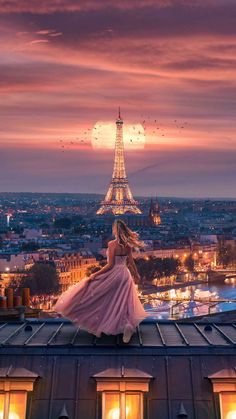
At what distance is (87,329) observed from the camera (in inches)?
297

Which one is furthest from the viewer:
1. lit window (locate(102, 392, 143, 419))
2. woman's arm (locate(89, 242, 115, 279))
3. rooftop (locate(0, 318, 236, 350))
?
woman's arm (locate(89, 242, 115, 279))

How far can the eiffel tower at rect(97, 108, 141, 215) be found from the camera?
418ft

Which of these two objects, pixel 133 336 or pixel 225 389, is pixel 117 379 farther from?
pixel 133 336

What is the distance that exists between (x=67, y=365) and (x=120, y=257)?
4.31 feet

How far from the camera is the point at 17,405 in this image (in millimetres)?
6496

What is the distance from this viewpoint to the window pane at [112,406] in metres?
6.45

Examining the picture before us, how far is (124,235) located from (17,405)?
190 cm

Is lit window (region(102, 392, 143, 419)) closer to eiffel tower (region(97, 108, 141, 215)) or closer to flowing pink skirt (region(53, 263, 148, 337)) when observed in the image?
flowing pink skirt (region(53, 263, 148, 337))

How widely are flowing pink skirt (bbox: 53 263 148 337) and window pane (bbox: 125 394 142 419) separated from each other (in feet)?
3.25

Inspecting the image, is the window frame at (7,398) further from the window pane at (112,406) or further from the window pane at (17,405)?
the window pane at (112,406)

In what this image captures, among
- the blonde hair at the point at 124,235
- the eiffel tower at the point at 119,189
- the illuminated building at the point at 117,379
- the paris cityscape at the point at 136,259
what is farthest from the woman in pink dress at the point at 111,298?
the eiffel tower at the point at 119,189

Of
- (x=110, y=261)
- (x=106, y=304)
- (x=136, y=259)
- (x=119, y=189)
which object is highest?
(x=119, y=189)

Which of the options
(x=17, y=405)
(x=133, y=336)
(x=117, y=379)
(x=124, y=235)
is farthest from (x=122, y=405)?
(x=124, y=235)

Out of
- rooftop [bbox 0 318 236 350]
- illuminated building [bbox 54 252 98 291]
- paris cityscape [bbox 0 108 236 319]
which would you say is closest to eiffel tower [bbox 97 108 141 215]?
paris cityscape [bbox 0 108 236 319]
